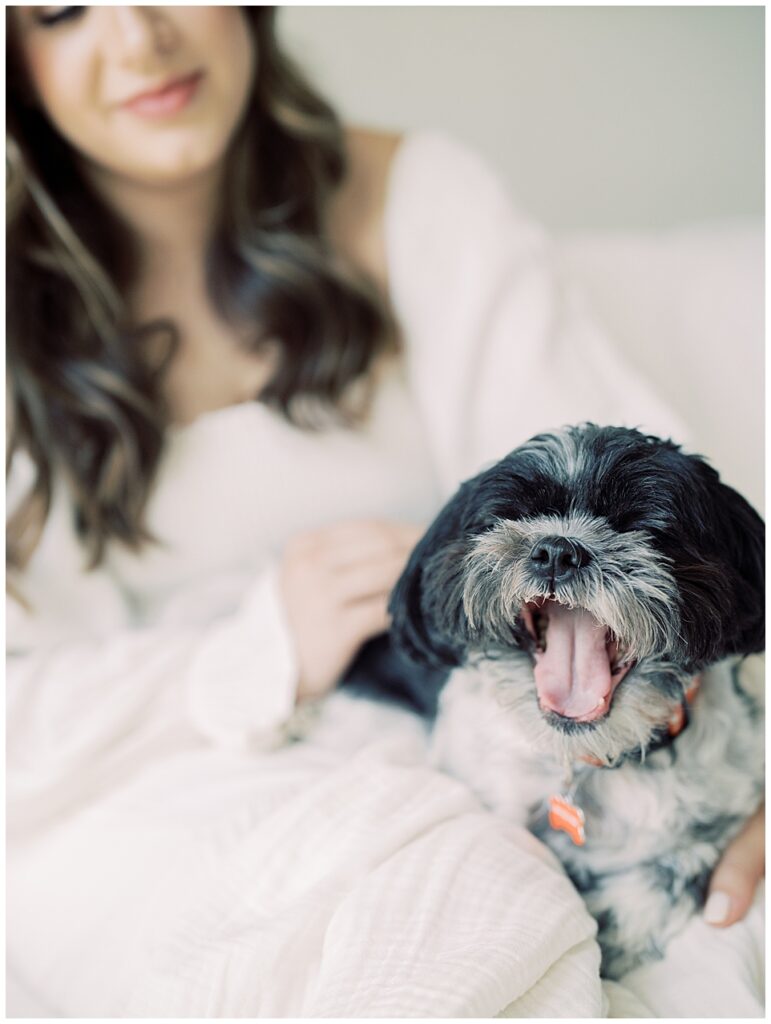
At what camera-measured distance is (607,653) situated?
0.77 metres

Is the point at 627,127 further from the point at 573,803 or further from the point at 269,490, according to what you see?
the point at 573,803

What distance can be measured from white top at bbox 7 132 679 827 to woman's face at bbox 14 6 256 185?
0.41 meters

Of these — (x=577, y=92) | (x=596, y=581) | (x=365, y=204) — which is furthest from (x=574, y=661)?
(x=577, y=92)

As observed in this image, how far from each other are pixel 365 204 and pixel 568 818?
1263 mm

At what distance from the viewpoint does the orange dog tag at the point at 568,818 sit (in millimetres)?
904

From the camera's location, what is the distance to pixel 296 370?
1.55 metres

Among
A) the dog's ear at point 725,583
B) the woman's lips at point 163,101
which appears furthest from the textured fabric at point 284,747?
the woman's lips at point 163,101

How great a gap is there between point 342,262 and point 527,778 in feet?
3.43

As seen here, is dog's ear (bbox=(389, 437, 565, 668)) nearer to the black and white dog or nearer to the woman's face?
the black and white dog

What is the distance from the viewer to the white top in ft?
4.34

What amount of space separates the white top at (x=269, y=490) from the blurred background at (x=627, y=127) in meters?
0.31

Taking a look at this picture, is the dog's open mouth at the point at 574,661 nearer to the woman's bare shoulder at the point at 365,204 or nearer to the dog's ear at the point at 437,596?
the dog's ear at the point at 437,596

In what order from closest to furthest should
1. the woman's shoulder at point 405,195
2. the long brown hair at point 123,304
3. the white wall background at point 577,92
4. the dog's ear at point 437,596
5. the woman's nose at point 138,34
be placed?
the dog's ear at point 437,596
the woman's nose at point 138,34
the long brown hair at point 123,304
the woman's shoulder at point 405,195
the white wall background at point 577,92

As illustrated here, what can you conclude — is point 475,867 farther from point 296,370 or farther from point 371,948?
point 296,370
